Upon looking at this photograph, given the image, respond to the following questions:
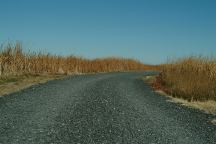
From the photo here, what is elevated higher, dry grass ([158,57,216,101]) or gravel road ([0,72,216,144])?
dry grass ([158,57,216,101])

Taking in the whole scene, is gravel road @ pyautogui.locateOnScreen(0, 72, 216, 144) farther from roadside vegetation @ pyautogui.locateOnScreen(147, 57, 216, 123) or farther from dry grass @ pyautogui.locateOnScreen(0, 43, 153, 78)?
dry grass @ pyautogui.locateOnScreen(0, 43, 153, 78)

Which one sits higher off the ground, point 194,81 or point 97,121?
point 194,81

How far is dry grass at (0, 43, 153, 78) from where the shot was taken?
108 feet

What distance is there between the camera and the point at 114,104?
16.9 m

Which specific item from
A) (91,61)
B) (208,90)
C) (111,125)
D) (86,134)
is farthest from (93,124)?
(91,61)

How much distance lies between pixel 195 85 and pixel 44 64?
812 inches

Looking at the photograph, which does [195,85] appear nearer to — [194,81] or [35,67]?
[194,81]

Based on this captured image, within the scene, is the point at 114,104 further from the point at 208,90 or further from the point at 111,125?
the point at 208,90

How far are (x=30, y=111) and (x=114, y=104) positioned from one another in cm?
401

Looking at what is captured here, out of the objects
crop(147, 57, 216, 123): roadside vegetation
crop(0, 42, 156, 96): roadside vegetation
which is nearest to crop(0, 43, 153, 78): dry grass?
crop(0, 42, 156, 96): roadside vegetation

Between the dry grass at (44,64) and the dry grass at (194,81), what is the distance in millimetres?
12532

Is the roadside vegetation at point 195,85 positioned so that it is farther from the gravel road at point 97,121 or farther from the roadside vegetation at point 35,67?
the roadside vegetation at point 35,67

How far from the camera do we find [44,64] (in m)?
39.6

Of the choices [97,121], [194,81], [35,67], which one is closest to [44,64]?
[35,67]
